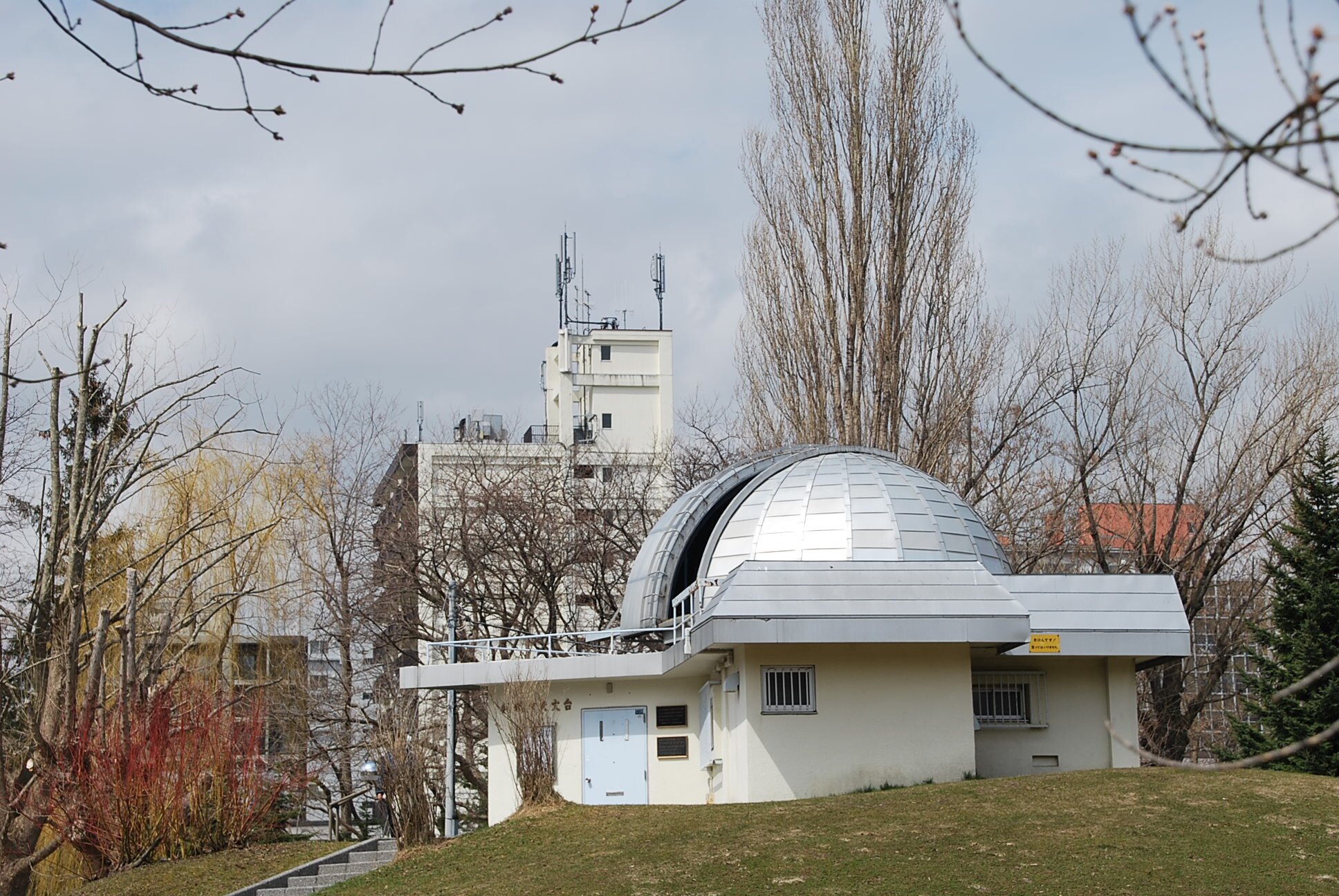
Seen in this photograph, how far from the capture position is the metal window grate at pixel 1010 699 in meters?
24.8

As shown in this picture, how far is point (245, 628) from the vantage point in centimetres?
3672

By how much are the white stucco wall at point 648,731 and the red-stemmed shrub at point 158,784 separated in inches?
181

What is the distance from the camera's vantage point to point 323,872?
829 inches

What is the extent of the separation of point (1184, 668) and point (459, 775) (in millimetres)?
19067

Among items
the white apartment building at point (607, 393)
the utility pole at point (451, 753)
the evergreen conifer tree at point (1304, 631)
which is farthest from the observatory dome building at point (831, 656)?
the white apartment building at point (607, 393)

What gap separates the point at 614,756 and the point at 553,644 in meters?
13.4

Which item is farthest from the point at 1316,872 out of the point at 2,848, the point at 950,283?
the point at 950,283

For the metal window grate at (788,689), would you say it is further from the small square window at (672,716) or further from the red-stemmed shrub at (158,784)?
the red-stemmed shrub at (158,784)

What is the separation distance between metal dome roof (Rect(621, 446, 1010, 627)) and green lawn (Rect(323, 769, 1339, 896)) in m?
4.97

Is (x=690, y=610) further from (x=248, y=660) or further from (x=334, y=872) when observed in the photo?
(x=248, y=660)

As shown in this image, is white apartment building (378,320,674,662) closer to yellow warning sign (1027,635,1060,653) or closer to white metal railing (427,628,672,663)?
white metal railing (427,628,672,663)

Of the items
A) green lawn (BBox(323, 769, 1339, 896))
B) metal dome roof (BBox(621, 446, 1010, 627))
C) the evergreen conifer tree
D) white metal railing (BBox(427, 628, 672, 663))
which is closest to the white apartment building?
white metal railing (BBox(427, 628, 672, 663))

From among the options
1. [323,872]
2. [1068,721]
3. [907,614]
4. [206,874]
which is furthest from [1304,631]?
[206,874]

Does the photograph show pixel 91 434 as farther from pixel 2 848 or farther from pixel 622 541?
pixel 622 541
